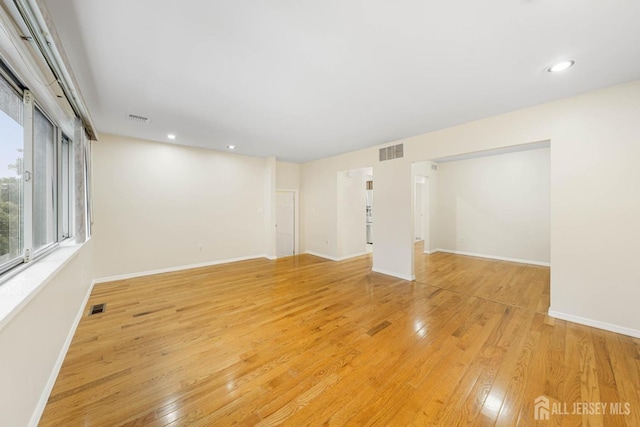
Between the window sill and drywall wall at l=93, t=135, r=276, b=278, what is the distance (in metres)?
2.35

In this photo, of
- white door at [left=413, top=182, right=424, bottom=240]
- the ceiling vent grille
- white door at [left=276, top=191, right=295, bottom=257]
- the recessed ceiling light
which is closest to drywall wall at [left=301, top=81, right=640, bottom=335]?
the recessed ceiling light

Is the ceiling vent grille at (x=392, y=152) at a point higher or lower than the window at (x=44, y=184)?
higher

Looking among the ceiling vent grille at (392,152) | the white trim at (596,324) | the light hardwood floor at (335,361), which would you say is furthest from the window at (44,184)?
the white trim at (596,324)

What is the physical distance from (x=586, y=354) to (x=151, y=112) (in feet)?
18.9

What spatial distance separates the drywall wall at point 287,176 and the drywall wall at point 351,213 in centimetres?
160

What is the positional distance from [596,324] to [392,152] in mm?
3637

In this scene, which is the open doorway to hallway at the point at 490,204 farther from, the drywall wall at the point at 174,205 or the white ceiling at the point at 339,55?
the drywall wall at the point at 174,205

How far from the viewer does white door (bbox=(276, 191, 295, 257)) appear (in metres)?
6.68

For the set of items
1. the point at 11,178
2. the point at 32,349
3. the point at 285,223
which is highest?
the point at 11,178

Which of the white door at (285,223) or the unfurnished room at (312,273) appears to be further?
the white door at (285,223)

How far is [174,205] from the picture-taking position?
16.1 ft

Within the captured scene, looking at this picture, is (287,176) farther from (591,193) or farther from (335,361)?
(591,193)

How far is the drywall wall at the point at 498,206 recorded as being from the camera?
5332mm

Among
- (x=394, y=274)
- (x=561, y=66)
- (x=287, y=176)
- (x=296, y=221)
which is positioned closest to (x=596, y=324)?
(x=394, y=274)
